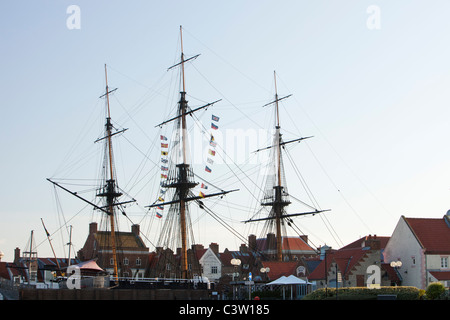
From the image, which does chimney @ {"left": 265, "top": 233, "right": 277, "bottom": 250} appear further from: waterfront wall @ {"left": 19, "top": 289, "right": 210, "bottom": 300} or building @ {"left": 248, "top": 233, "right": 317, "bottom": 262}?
waterfront wall @ {"left": 19, "top": 289, "right": 210, "bottom": 300}

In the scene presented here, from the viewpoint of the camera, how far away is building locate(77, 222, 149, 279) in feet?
334

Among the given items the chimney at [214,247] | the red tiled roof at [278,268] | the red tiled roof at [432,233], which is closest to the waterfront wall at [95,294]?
the red tiled roof at [278,268]

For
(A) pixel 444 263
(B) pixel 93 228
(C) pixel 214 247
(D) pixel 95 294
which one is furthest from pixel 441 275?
(B) pixel 93 228

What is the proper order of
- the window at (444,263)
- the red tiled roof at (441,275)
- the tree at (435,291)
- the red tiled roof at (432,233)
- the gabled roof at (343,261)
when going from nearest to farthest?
1. the tree at (435,291)
2. the red tiled roof at (441,275)
3. the window at (444,263)
4. the red tiled roof at (432,233)
5. the gabled roof at (343,261)

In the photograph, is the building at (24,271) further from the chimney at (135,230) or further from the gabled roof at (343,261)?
the gabled roof at (343,261)

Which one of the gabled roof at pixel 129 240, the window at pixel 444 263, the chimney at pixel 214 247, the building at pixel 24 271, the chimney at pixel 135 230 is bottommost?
the building at pixel 24 271

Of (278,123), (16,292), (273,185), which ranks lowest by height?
(16,292)

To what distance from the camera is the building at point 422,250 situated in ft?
221

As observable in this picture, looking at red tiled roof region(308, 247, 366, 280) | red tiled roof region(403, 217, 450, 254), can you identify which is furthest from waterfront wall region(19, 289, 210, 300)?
red tiled roof region(403, 217, 450, 254)
